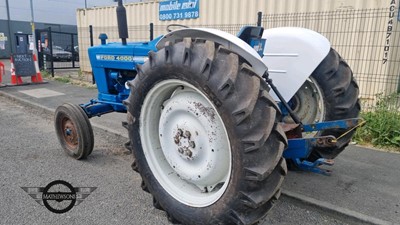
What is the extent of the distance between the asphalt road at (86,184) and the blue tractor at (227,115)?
442 mm

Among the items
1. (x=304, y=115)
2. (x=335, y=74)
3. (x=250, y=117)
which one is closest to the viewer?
(x=250, y=117)

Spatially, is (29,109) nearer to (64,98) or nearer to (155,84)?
(64,98)

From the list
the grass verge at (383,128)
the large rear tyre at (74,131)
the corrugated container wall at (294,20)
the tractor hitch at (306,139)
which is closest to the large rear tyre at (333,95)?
the tractor hitch at (306,139)

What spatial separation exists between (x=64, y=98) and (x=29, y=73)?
326cm

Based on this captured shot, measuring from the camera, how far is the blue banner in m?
9.24

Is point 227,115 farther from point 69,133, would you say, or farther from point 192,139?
point 69,133

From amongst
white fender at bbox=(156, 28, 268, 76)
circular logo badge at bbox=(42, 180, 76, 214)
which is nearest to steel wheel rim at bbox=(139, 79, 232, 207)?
white fender at bbox=(156, 28, 268, 76)

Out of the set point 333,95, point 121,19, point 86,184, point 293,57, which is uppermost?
point 121,19

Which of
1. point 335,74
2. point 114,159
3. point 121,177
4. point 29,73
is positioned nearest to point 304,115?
point 335,74

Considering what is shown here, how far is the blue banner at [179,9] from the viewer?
924cm

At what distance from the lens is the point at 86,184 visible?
3.49m

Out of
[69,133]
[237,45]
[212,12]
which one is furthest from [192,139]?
[212,12]

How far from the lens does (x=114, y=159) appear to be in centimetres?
424

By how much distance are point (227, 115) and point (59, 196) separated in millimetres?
2102
